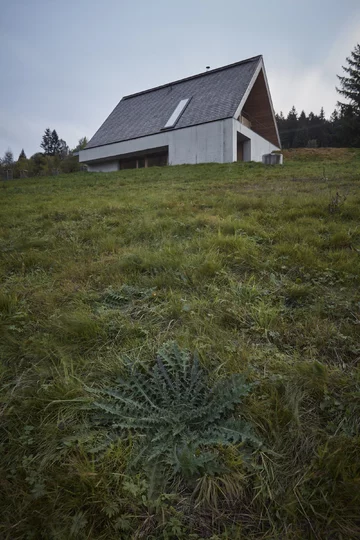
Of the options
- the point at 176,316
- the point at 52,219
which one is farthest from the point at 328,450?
the point at 52,219

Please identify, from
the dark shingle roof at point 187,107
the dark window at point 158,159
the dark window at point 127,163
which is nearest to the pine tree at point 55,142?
the dark shingle roof at point 187,107

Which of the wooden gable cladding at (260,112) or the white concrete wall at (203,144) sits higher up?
the wooden gable cladding at (260,112)

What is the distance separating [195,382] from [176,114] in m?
19.2

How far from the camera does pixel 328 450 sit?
3.78 ft

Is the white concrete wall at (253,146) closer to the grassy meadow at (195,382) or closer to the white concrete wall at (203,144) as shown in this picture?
the white concrete wall at (203,144)

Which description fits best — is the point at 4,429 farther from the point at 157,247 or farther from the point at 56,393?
the point at 157,247

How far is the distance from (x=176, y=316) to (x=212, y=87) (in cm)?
2010

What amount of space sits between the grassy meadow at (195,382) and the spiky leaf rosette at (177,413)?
2cm

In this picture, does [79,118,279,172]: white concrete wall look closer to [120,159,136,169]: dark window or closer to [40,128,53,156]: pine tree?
[120,159,136,169]: dark window

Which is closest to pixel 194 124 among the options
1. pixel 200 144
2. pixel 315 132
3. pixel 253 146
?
pixel 200 144

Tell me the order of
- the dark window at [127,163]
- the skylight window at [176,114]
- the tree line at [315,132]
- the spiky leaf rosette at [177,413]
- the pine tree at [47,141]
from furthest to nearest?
the pine tree at [47,141]
the tree line at [315,132]
the dark window at [127,163]
the skylight window at [176,114]
the spiky leaf rosette at [177,413]

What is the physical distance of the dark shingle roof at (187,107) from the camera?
16125 mm

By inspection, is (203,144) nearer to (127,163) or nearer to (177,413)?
(127,163)

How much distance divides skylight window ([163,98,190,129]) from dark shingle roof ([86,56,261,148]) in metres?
0.28
